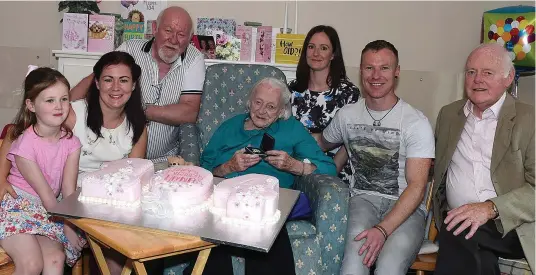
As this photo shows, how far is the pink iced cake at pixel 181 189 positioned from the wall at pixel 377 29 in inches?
83.2

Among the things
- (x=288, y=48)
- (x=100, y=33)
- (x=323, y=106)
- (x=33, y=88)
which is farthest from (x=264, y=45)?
(x=33, y=88)

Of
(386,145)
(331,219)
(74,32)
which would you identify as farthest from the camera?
(74,32)

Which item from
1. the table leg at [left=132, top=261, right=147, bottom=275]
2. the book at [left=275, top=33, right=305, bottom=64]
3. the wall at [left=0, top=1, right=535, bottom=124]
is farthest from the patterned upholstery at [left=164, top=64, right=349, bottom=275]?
the wall at [left=0, top=1, right=535, bottom=124]

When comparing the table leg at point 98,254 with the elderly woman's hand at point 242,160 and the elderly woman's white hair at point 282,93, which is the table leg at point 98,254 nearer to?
the elderly woman's hand at point 242,160

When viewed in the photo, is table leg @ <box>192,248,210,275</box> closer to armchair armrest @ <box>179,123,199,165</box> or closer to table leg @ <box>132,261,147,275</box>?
table leg @ <box>132,261,147,275</box>

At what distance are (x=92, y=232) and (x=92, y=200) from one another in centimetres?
23

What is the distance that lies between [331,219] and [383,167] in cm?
43

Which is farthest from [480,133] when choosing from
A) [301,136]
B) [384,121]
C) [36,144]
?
[36,144]

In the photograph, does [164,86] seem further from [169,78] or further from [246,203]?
[246,203]

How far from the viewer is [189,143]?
2.80m

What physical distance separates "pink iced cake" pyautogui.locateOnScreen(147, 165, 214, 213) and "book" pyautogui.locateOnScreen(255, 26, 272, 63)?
6.08 feet

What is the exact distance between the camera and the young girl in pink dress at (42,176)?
78.8 inches

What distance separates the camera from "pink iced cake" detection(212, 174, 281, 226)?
1.72 meters

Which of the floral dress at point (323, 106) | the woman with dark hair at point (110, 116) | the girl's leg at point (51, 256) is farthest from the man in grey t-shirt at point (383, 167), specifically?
the girl's leg at point (51, 256)
